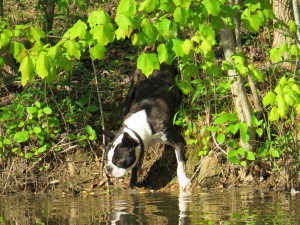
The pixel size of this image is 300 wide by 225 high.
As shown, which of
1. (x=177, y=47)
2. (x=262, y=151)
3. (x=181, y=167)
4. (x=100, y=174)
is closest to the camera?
(x=177, y=47)

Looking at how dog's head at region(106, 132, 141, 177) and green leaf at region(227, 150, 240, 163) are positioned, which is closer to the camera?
green leaf at region(227, 150, 240, 163)

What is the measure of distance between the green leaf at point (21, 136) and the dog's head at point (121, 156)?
115 cm

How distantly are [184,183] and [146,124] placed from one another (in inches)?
37.2

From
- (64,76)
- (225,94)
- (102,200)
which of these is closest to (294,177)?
(225,94)

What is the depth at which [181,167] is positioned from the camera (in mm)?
6758

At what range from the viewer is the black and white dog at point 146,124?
6664 millimetres

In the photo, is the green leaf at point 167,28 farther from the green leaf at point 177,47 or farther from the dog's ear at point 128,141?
the dog's ear at point 128,141

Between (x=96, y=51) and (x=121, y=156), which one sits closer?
(x=96, y=51)

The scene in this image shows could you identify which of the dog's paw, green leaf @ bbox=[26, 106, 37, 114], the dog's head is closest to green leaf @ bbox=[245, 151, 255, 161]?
the dog's paw

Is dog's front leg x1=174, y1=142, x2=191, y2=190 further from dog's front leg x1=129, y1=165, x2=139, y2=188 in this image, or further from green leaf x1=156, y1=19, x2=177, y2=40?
green leaf x1=156, y1=19, x2=177, y2=40

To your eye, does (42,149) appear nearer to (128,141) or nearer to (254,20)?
(128,141)

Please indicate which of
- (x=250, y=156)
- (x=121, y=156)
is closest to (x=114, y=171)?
(x=121, y=156)

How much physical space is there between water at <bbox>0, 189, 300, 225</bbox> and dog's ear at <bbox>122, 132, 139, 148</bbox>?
622 mm

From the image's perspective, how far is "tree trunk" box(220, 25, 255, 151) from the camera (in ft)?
18.8
